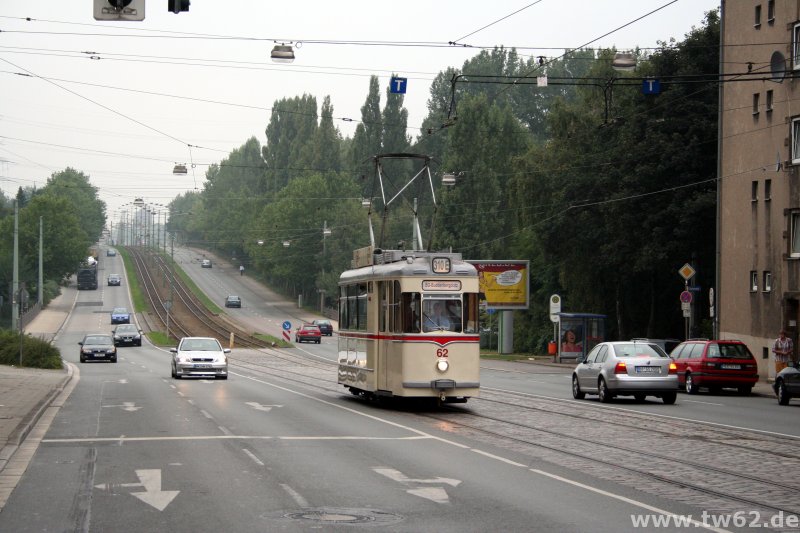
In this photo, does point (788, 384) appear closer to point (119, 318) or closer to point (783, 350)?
point (783, 350)

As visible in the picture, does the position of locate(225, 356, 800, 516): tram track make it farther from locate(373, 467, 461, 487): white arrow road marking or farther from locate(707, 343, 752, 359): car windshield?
locate(707, 343, 752, 359): car windshield

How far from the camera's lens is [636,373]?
28.5 metres

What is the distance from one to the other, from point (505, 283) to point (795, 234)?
1126 inches

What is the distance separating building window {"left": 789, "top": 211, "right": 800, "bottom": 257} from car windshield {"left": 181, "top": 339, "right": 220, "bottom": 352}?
20890 mm

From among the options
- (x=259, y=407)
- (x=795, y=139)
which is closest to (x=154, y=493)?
(x=259, y=407)

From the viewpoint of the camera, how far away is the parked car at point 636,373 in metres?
28.5

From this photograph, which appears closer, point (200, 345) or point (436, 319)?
point (436, 319)

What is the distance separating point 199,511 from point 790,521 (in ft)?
17.7

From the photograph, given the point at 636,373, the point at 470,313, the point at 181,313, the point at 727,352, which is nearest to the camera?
the point at 470,313

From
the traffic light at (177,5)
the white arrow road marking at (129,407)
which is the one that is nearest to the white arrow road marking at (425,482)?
the traffic light at (177,5)

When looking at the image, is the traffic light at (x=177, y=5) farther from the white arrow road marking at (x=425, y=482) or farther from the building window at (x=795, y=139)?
the building window at (x=795, y=139)

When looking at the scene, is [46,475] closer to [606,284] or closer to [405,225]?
[606,284]

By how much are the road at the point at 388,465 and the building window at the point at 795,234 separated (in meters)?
14.8

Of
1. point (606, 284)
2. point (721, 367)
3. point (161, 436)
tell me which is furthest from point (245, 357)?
point (161, 436)
